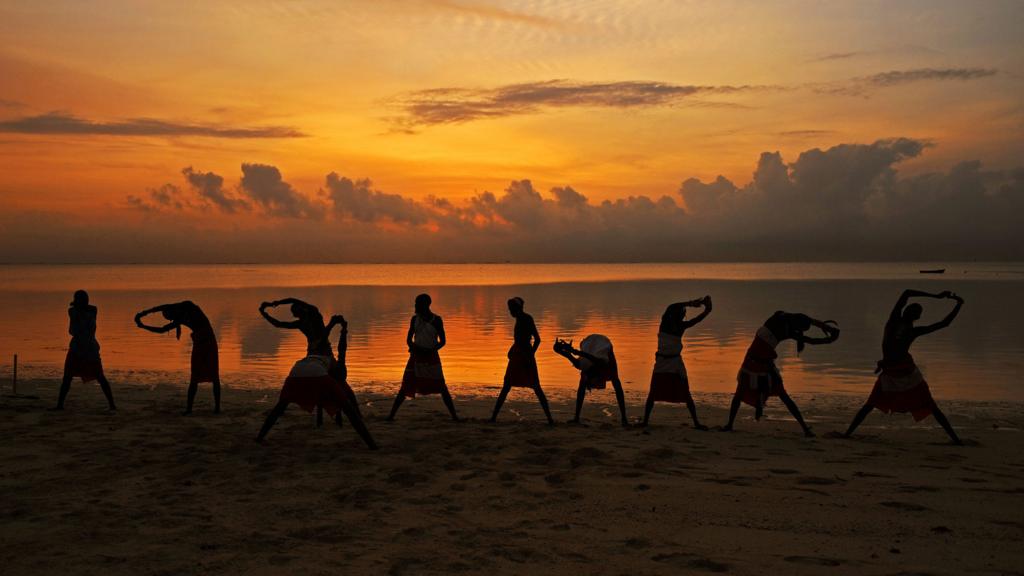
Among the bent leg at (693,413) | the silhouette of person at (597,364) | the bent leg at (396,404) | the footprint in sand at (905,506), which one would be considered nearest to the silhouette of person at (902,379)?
the bent leg at (693,413)

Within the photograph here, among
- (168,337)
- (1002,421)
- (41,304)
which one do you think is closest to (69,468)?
(1002,421)

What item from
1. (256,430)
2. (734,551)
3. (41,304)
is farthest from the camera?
(41,304)

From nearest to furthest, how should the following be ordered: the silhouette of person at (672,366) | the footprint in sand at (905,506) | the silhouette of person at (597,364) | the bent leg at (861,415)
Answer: the footprint in sand at (905,506) < the bent leg at (861,415) < the silhouette of person at (672,366) < the silhouette of person at (597,364)

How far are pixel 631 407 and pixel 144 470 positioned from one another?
8.81m

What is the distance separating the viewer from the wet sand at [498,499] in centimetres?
634

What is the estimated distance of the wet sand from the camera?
6336 millimetres

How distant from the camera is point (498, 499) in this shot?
26.2ft

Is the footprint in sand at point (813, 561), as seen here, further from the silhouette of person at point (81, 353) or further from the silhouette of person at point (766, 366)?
the silhouette of person at point (81, 353)

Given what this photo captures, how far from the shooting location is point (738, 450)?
10.2m

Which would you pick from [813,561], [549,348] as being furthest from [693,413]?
[549,348]

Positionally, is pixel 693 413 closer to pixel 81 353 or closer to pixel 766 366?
pixel 766 366

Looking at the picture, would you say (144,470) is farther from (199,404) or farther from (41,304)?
(41,304)

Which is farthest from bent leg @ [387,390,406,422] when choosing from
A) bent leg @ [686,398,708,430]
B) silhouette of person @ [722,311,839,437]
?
silhouette of person @ [722,311,839,437]

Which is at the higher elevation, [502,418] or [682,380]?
[682,380]
